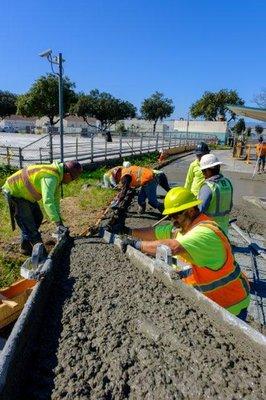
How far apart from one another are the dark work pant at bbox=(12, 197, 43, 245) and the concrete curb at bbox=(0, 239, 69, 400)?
1924 mm

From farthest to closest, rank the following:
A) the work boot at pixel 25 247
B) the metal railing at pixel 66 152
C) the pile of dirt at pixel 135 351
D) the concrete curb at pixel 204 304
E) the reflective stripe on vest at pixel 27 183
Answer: the metal railing at pixel 66 152, the work boot at pixel 25 247, the reflective stripe on vest at pixel 27 183, the concrete curb at pixel 204 304, the pile of dirt at pixel 135 351

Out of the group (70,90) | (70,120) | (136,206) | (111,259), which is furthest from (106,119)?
(111,259)

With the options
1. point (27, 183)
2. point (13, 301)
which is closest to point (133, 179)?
point (27, 183)

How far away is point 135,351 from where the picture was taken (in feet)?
8.77

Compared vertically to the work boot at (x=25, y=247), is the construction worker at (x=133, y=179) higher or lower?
higher

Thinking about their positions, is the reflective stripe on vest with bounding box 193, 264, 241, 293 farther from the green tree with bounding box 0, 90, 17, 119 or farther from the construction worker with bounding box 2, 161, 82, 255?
the green tree with bounding box 0, 90, 17, 119

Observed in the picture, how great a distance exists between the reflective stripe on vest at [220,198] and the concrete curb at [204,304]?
102cm

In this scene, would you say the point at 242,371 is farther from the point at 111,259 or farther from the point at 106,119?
the point at 106,119

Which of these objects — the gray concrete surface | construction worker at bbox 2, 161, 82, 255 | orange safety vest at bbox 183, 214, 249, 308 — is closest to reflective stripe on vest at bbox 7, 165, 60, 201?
construction worker at bbox 2, 161, 82, 255

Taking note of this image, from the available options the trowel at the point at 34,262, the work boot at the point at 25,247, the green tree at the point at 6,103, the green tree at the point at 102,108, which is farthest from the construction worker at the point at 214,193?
the green tree at the point at 6,103

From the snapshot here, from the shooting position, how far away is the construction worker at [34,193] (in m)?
4.76

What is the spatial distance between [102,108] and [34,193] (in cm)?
5719

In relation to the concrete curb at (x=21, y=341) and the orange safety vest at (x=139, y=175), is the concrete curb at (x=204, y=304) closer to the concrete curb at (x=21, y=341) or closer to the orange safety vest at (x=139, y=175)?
the concrete curb at (x=21, y=341)

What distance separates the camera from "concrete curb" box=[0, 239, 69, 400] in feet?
7.32
